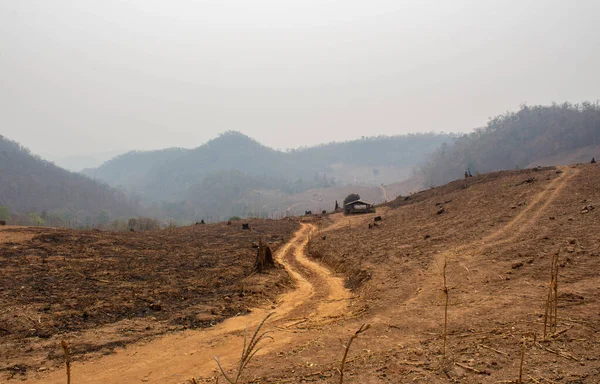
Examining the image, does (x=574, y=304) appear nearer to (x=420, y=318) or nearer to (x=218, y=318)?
(x=420, y=318)

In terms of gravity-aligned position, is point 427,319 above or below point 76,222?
below

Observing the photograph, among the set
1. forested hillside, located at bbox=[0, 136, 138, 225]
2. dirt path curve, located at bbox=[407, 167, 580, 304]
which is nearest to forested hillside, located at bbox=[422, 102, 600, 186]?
dirt path curve, located at bbox=[407, 167, 580, 304]

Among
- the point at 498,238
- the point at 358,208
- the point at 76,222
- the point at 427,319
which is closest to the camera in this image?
the point at 427,319

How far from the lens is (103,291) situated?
11359mm

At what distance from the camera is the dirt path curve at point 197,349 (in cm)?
669

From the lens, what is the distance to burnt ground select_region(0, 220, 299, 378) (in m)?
8.08

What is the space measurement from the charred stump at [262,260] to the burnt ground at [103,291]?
0.41 metres

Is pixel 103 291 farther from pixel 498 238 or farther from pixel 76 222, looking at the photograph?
pixel 76 222

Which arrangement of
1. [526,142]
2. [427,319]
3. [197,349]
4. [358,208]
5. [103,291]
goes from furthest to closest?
[526,142]
[358,208]
[103,291]
[427,319]
[197,349]

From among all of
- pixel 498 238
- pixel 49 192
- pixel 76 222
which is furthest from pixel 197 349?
pixel 49 192

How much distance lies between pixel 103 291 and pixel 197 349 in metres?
5.27

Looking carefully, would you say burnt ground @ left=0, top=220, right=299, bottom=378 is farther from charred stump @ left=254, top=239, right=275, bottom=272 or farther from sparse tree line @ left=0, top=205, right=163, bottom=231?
sparse tree line @ left=0, top=205, right=163, bottom=231

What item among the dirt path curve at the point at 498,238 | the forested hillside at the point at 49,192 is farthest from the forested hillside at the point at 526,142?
the forested hillside at the point at 49,192

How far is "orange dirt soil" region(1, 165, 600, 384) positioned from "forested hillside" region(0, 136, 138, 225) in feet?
361
